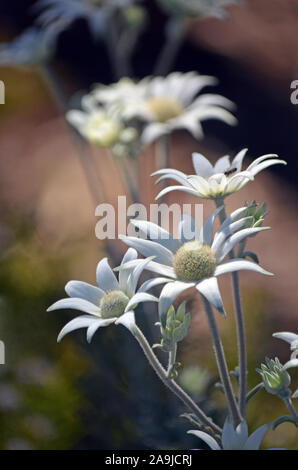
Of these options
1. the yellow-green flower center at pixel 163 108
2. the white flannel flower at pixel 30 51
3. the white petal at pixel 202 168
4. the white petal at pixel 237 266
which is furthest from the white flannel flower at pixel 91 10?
the white petal at pixel 237 266

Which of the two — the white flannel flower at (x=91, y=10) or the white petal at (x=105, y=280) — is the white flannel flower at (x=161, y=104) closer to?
the white flannel flower at (x=91, y=10)

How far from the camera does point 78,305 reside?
37cm

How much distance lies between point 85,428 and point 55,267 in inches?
8.9

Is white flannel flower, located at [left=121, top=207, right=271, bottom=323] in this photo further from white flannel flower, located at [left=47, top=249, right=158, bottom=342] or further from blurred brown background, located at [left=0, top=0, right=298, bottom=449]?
blurred brown background, located at [left=0, top=0, right=298, bottom=449]

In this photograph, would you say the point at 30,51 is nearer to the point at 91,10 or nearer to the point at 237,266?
the point at 91,10

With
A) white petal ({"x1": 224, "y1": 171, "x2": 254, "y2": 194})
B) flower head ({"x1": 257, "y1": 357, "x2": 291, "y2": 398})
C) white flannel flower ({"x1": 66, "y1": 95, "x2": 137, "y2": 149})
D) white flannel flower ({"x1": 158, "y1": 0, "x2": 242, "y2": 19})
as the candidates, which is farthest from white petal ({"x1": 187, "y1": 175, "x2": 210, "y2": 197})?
white flannel flower ({"x1": 158, "y1": 0, "x2": 242, "y2": 19})

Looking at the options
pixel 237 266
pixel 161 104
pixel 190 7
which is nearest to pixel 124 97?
pixel 161 104

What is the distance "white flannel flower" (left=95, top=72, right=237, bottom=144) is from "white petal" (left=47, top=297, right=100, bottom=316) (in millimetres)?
345

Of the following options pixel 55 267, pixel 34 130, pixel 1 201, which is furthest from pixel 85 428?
pixel 34 130

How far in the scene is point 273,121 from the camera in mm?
1161

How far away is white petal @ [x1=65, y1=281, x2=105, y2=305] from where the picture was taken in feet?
1.27

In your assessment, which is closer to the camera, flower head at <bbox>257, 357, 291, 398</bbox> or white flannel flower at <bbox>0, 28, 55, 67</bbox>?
flower head at <bbox>257, 357, 291, 398</bbox>

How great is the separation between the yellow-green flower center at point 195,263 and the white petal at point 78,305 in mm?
61
